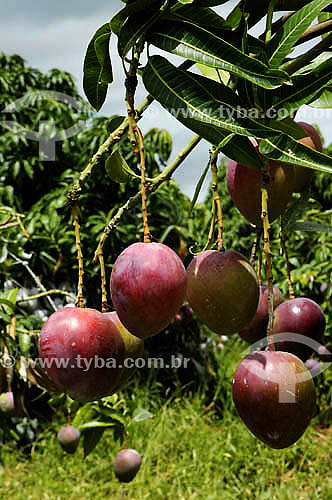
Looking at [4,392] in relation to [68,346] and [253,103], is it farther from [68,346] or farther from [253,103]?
[253,103]

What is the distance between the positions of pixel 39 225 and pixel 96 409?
7.09 feet

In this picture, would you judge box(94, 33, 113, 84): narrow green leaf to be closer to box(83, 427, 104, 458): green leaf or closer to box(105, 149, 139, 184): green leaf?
box(105, 149, 139, 184): green leaf

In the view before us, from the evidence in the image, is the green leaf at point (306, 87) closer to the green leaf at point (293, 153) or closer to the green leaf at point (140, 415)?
the green leaf at point (293, 153)

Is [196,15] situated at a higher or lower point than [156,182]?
higher

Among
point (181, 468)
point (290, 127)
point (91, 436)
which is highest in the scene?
point (290, 127)

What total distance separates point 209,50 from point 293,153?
95 mm

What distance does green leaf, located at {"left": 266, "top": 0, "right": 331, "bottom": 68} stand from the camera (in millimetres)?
405

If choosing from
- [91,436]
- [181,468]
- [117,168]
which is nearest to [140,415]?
[91,436]

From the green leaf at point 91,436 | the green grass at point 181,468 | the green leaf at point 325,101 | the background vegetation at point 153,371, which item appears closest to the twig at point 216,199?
the green leaf at point 325,101

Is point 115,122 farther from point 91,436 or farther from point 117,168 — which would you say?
point 91,436

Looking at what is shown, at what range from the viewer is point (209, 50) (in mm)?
371

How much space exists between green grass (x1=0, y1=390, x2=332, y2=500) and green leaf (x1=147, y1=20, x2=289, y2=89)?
2556 millimetres

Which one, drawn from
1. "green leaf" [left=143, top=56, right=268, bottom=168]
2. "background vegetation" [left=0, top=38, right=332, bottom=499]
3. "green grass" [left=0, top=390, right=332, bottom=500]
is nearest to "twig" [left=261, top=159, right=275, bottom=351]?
"green leaf" [left=143, top=56, right=268, bottom=168]

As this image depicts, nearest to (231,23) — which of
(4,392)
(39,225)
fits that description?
(4,392)
